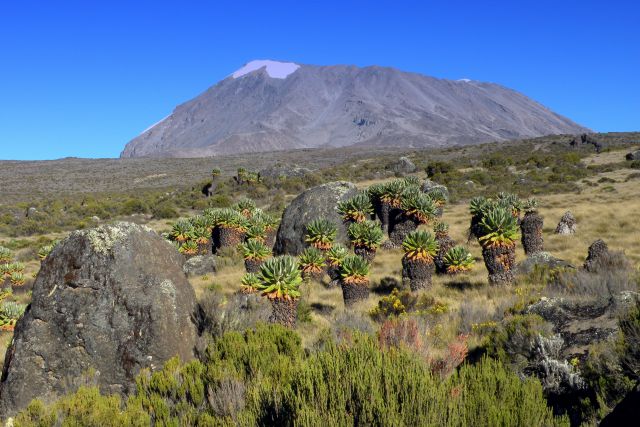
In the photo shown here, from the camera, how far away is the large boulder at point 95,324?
7.51 m

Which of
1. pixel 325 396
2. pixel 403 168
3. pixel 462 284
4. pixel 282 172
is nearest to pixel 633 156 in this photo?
pixel 403 168

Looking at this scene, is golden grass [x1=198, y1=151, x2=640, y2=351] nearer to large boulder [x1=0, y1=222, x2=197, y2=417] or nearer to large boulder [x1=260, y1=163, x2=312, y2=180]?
large boulder [x1=0, y1=222, x2=197, y2=417]

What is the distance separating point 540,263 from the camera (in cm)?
1412

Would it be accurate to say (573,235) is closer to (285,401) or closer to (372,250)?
(372,250)

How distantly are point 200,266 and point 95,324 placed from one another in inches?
503

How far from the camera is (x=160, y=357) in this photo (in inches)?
300

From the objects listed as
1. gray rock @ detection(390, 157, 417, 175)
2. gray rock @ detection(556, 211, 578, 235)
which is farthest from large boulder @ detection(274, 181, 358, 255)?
gray rock @ detection(390, 157, 417, 175)

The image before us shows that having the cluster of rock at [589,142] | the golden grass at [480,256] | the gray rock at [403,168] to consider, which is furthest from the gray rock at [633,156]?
the gray rock at [403,168]

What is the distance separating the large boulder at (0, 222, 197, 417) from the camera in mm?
7512

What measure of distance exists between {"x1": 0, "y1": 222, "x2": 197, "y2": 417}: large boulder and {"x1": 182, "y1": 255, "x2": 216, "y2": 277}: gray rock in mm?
12035

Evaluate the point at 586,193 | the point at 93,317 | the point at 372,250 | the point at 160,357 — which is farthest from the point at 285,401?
the point at 586,193

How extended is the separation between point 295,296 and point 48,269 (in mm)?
5123

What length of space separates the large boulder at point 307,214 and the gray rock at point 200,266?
138 inches

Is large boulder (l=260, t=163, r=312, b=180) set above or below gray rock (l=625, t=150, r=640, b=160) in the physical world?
above
